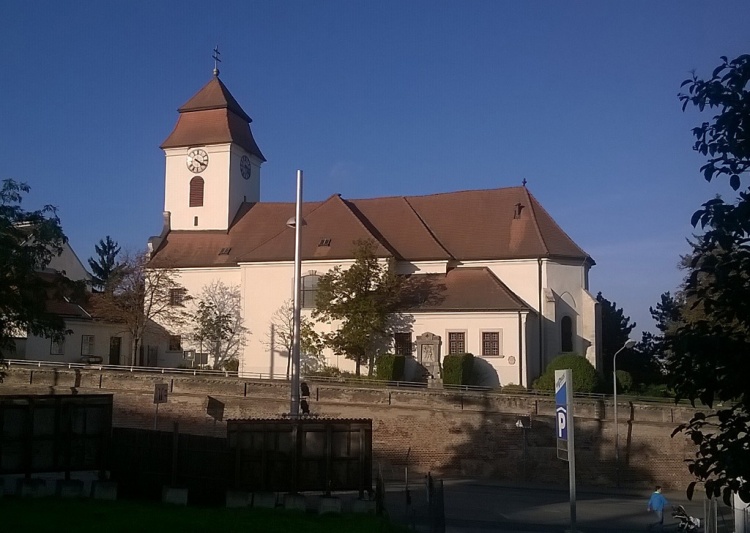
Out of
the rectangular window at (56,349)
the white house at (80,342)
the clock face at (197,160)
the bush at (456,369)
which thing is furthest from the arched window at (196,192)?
the bush at (456,369)

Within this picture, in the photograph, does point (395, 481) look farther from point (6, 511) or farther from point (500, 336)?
point (6, 511)

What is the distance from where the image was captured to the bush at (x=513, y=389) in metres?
37.9

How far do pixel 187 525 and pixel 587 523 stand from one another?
13.2m

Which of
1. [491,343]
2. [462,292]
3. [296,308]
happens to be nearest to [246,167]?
[462,292]

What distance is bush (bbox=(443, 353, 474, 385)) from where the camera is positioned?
1599 inches

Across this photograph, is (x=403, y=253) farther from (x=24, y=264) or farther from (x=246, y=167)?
(x=24, y=264)

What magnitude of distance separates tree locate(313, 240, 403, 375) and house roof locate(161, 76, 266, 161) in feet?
50.8

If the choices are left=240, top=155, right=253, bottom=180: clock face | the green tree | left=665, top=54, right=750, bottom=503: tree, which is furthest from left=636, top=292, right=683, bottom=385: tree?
left=665, top=54, right=750, bottom=503: tree

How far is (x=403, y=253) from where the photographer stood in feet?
157

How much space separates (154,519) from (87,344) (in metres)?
37.6

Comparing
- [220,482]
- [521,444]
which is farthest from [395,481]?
[220,482]

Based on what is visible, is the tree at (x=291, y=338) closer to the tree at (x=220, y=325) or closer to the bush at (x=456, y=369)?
the tree at (x=220, y=325)

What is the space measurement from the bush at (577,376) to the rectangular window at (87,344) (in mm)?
26960

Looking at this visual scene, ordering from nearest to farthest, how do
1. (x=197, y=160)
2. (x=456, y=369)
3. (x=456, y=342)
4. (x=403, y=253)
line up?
1. (x=456, y=369)
2. (x=456, y=342)
3. (x=403, y=253)
4. (x=197, y=160)
